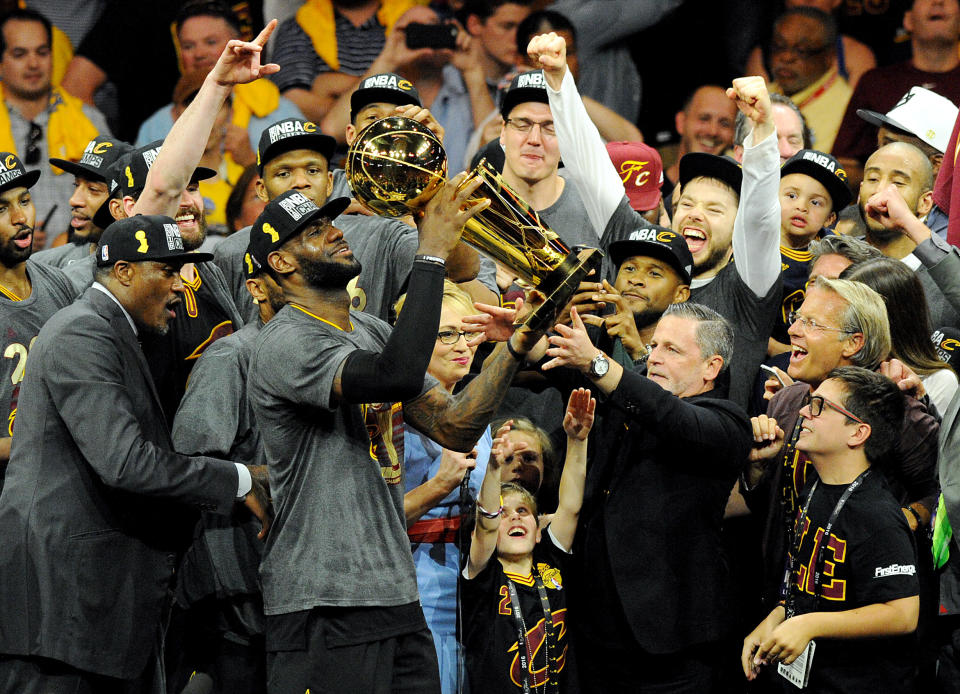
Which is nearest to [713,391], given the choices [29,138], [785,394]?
[785,394]

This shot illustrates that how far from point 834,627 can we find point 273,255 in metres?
2.08

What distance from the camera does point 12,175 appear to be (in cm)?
457

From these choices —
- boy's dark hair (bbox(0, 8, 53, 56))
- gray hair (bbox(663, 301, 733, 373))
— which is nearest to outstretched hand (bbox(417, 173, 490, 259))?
gray hair (bbox(663, 301, 733, 373))

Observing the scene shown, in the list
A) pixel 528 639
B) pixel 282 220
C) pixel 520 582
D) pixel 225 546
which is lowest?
pixel 528 639

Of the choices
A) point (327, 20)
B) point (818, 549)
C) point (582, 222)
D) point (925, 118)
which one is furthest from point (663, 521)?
point (327, 20)

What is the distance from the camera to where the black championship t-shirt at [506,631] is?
4.07 m

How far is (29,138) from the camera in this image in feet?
27.9

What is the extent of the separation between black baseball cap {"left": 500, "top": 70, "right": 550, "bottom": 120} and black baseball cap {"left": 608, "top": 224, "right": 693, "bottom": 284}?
0.91 metres

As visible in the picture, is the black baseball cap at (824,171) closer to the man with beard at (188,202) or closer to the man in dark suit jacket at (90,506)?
the man with beard at (188,202)

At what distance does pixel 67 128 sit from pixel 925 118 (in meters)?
5.98

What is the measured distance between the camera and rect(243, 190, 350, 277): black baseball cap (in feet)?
11.6

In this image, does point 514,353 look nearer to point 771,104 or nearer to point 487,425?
point 487,425

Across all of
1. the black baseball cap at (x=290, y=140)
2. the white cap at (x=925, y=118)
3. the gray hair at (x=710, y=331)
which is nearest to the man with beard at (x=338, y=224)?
the black baseball cap at (x=290, y=140)

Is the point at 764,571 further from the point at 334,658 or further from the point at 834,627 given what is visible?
the point at 334,658
